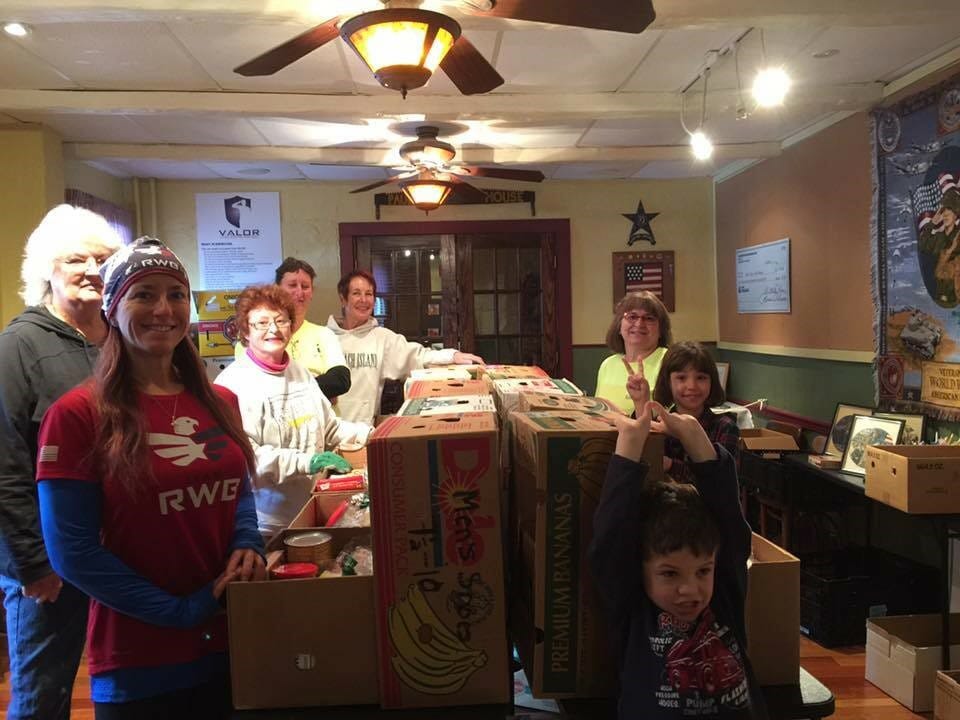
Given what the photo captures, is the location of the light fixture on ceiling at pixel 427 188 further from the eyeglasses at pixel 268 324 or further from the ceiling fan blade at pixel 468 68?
the eyeglasses at pixel 268 324

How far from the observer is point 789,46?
302cm

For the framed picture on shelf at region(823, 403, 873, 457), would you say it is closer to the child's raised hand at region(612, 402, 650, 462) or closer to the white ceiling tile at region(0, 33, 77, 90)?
the child's raised hand at region(612, 402, 650, 462)

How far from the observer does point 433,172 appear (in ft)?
12.9

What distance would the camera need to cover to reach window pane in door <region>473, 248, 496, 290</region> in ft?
19.9

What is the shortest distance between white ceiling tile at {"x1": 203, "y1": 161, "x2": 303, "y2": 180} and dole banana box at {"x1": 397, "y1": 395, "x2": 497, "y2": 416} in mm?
4082

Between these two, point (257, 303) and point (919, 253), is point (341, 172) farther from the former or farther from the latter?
point (919, 253)

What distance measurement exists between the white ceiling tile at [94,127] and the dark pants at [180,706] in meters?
3.43

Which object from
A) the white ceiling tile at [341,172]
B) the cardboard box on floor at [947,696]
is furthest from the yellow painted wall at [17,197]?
the cardboard box on floor at [947,696]

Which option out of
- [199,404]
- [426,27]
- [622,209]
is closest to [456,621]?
[199,404]

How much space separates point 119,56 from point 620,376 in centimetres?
257

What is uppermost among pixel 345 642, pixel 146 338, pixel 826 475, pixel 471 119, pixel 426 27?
pixel 471 119

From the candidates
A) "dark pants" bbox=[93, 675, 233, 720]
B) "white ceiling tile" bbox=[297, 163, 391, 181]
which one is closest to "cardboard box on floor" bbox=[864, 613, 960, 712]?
"dark pants" bbox=[93, 675, 233, 720]

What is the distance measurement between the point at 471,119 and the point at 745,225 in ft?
9.10

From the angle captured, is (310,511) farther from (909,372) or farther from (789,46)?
(909,372)
